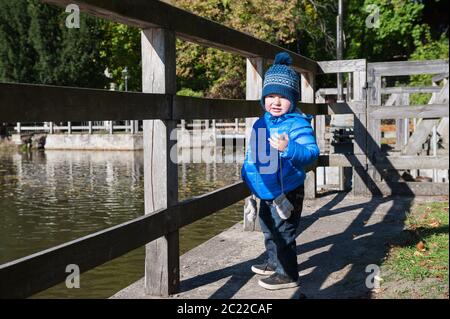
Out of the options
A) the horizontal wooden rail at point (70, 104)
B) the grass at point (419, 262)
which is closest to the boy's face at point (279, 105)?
the horizontal wooden rail at point (70, 104)

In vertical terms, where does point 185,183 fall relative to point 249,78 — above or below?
below

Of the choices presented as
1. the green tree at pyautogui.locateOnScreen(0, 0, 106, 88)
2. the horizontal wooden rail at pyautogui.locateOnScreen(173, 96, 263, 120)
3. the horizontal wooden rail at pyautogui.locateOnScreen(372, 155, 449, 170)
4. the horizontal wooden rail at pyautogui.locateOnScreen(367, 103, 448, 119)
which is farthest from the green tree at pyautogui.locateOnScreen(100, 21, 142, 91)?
the horizontal wooden rail at pyautogui.locateOnScreen(173, 96, 263, 120)

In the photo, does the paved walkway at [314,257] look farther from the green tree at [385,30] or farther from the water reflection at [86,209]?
the green tree at [385,30]

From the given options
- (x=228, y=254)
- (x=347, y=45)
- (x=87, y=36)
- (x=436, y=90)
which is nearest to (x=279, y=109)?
(x=228, y=254)

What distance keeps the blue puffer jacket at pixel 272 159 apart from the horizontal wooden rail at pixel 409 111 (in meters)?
3.74

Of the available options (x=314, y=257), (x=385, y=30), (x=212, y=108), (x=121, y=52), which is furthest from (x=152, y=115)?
(x=121, y=52)

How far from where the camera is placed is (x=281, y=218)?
3.82m

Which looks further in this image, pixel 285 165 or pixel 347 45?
pixel 347 45

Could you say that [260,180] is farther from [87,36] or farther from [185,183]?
[87,36]

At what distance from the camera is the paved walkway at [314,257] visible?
3.81 meters

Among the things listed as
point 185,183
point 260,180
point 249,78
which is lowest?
point 185,183

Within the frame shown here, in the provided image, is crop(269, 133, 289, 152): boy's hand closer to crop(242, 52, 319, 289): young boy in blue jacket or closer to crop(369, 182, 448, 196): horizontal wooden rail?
crop(242, 52, 319, 289): young boy in blue jacket
